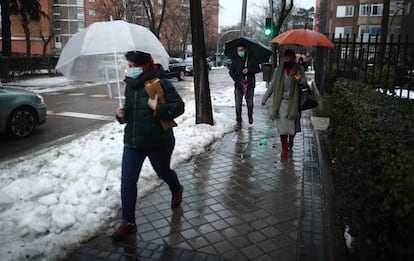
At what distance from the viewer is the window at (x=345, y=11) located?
60963mm

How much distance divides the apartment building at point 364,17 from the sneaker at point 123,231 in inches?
2038

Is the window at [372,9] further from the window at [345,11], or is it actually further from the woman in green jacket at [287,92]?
the woman in green jacket at [287,92]

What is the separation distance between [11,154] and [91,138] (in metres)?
1.48

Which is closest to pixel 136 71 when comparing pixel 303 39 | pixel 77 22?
pixel 303 39

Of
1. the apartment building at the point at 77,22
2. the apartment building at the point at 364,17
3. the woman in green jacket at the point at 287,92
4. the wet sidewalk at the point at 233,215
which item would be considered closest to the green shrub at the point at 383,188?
Result: the wet sidewalk at the point at 233,215

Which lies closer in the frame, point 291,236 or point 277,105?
point 291,236

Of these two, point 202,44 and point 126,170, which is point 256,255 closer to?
point 126,170

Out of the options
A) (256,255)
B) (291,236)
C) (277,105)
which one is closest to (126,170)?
(256,255)

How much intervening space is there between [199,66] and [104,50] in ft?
15.9

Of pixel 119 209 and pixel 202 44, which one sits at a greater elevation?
pixel 202 44

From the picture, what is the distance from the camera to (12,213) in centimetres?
415

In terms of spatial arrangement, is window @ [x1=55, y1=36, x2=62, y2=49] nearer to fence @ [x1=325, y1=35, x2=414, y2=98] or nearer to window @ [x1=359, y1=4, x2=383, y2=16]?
window @ [x1=359, y1=4, x2=383, y2=16]

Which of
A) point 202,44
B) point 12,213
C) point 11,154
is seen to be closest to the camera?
point 12,213

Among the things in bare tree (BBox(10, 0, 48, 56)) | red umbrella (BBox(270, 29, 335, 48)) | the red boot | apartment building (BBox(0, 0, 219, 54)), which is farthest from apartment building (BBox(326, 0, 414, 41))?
the red boot
